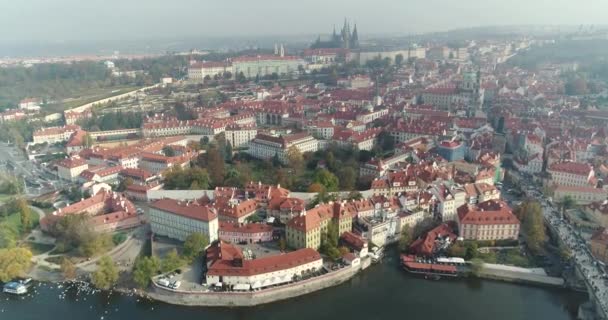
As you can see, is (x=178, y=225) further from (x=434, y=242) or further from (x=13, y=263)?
(x=434, y=242)

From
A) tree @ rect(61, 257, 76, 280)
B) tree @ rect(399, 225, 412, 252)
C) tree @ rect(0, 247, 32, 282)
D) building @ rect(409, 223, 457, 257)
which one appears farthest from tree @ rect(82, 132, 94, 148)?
building @ rect(409, 223, 457, 257)

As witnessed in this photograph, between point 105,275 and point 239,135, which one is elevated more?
point 239,135

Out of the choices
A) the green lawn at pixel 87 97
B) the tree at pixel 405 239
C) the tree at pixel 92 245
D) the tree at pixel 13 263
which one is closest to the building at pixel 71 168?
the tree at pixel 92 245

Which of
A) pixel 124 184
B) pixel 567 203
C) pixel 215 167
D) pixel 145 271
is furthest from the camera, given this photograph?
pixel 215 167

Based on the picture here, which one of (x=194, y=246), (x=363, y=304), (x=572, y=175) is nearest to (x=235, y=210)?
(x=194, y=246)

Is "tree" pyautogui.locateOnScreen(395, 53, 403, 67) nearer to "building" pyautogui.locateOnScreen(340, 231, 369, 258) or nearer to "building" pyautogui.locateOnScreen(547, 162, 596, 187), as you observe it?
"building" pyautogui.locateOnScreen(547, 162, 596, 187)

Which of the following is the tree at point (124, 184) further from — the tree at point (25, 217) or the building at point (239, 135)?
the building at point (239, 135)
